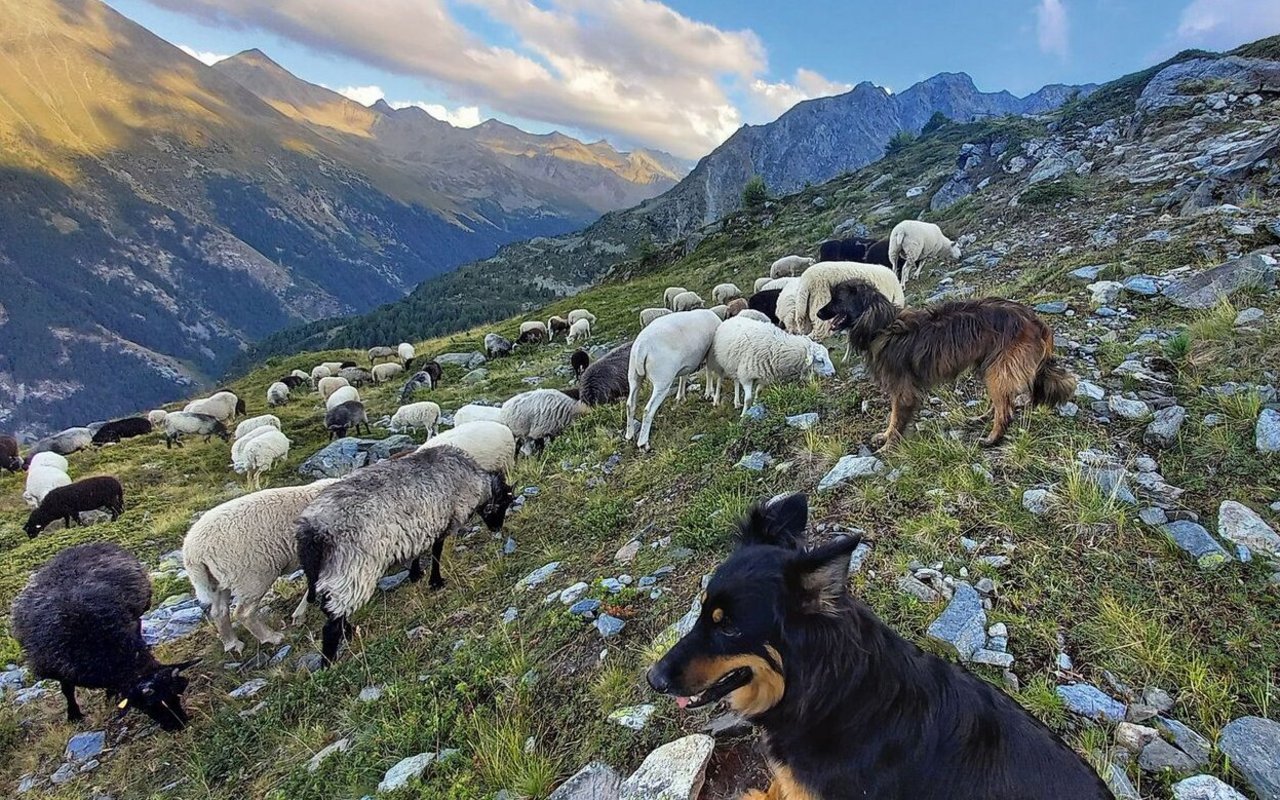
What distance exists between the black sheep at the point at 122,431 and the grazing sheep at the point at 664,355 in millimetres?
28019

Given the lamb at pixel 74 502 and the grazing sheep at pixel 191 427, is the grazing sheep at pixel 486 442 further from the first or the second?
the grazing sheep at pixel 191 427

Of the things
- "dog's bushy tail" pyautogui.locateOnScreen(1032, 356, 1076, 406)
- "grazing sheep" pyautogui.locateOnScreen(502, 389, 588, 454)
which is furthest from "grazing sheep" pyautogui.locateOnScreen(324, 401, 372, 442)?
"dog's bushy tail" pyautogui.locateOnScreen(1032, 356, 1076, 406)

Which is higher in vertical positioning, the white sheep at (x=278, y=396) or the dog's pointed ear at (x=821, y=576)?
the dog's pointed ear at (x=821, y=576)

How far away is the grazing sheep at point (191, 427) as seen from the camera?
23.2 m

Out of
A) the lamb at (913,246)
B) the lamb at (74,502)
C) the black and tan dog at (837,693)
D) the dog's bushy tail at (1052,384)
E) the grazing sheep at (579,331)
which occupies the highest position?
the lamb at (913,246)

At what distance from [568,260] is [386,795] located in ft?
594

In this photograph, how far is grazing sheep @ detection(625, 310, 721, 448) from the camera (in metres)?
9.72

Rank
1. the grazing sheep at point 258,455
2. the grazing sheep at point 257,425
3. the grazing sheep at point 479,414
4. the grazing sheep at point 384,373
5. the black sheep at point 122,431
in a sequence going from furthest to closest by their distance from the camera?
the grazing sheep at point 384,373
the black sheep at point 122,431
the grazing sheep at point 257,425
the grazing sheep at point 258,455
the grazing sheep at point 479,414

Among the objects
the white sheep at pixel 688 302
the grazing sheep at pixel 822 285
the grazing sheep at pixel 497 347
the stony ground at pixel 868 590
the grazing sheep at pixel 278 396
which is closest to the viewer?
the stony ground at pixel 868 590

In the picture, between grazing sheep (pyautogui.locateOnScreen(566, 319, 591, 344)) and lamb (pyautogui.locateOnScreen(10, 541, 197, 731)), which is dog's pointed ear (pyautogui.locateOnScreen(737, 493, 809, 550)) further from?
grazing sheep (pyautogui.locateOnScreen(566, 319, 591, 344))

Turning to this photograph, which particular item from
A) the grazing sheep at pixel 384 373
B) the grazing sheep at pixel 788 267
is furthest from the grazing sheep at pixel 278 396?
the grazing sheep at pixel 788 267

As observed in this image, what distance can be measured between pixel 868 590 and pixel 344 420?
1908cm

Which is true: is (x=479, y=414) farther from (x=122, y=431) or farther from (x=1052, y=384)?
(x=122, y=431)

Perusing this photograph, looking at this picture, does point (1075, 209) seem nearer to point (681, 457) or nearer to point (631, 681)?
point (681, 457)
